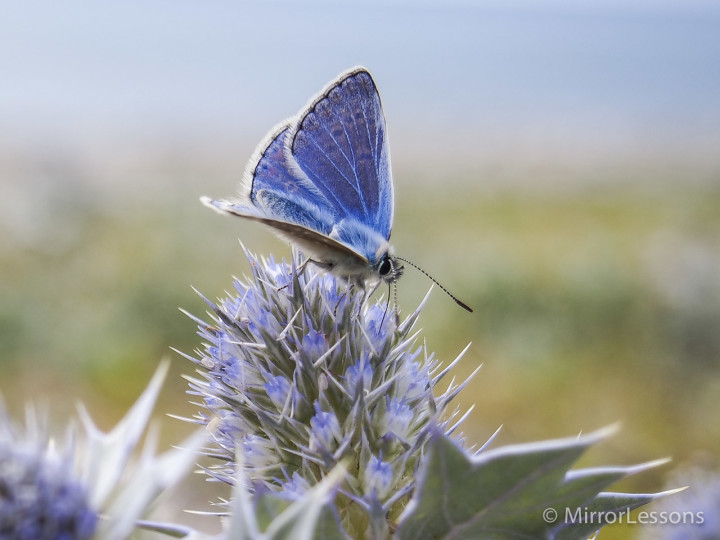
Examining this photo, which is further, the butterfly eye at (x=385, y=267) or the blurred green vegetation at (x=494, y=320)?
the blurred green vegetation at (x=494, y=320)

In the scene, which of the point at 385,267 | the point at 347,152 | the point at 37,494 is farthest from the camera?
the point at 347,152

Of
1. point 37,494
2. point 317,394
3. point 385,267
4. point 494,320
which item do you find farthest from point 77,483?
point 494,320

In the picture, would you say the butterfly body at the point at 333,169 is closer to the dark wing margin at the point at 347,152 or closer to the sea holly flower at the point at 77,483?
the dark wing margin at the point at 347,152

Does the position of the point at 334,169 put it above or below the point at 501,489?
above

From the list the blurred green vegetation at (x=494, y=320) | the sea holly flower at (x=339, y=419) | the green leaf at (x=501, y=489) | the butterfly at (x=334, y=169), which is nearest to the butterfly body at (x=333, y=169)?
the butterfly at (x=334, y=169)

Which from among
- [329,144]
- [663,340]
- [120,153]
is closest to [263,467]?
[329,144]

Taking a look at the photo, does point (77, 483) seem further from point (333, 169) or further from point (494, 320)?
point (494, 320)

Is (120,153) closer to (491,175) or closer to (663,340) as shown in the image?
(491,175)

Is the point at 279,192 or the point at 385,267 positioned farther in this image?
the point at 279,192

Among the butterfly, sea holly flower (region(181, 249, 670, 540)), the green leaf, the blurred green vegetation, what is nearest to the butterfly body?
the butterfly
